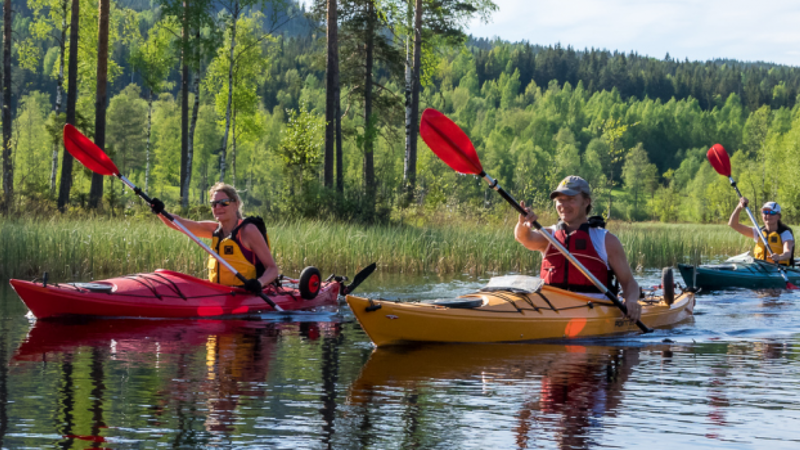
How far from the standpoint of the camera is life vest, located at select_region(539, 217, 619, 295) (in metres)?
7.05

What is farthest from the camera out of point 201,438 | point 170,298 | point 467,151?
point 170,298

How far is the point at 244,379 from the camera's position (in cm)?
556

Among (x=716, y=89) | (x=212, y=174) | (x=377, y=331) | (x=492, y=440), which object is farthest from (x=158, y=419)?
(x=716, y=89)

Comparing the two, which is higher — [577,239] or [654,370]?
[577,239]

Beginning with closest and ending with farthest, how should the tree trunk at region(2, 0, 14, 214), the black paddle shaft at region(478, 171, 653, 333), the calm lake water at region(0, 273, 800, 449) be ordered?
the calm lake water at region(0, 273, 800, 449) < the black paddle shaft at region(478, 171, 653, 333) < the tree trunk at region(2, 0, 14, 214)

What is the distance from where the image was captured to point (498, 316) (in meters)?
6.88

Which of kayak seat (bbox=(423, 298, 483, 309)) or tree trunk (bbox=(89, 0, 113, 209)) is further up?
tree trunk (bbox=(89, 0, 113, 209))

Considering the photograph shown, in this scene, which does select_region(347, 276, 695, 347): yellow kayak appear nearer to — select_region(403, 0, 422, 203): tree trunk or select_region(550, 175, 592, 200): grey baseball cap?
select_region(550, 175, 592, 200): grey baseball cap

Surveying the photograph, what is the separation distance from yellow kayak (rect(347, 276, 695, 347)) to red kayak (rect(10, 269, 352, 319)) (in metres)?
2.19

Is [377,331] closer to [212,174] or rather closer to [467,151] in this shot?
[467,151]

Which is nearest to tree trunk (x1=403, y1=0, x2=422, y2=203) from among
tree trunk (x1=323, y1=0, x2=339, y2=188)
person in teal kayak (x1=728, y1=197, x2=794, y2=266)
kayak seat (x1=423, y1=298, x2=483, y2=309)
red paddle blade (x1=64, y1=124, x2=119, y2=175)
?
tree trunk (x1=323, y1=0, x2=339, y2=188)

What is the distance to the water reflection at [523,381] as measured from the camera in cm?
441

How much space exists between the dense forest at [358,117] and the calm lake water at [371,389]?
958 cm

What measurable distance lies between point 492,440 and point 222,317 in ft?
16.3
